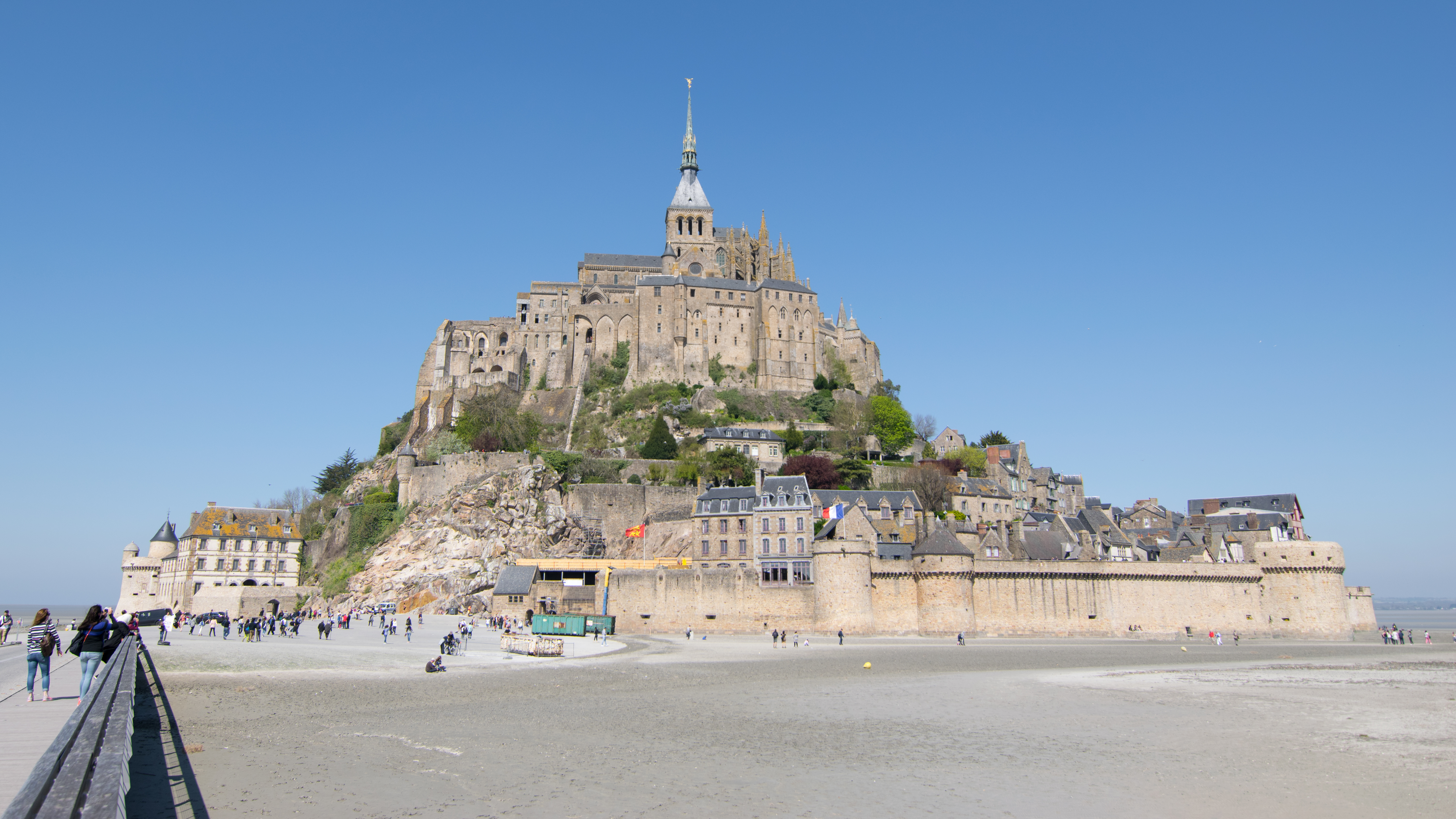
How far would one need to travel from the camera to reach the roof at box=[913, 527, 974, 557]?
44531 mm

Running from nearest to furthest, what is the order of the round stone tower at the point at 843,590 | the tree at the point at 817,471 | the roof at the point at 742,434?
the round stone tower at the point at 843,590 < the tree at the point at 817,471 < the roof at the point at 742,434

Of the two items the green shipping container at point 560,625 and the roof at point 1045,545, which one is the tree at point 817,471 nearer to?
the roof at point 1045,545

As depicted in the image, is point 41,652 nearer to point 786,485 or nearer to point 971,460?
point 786,485

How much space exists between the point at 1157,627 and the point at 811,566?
1751 cm

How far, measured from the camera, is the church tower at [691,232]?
86.6 meters

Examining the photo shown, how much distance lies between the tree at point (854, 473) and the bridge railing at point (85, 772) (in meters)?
53.3

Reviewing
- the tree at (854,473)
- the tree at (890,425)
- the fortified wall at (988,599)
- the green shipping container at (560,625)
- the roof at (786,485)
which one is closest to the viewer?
the green shipping container at (560,625)

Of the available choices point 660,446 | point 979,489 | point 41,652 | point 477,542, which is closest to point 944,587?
point 979,489

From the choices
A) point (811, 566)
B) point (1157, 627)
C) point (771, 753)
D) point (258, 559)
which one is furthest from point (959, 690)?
point (258, 559)

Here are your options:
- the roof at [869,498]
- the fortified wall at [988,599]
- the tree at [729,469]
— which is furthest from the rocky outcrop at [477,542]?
the fortified wall at [988,599]

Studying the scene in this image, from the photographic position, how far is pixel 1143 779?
1424cm

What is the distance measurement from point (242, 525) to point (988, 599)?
4503 cm

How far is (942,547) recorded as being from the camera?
4466 centimetres

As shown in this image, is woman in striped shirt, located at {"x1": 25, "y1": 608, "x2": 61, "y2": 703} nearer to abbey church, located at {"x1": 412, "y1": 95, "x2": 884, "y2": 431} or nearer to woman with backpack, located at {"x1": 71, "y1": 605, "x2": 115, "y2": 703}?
woman with backpack, located at {"x1": 71, "y1": 605, "x2": 115, "y2": 703}
